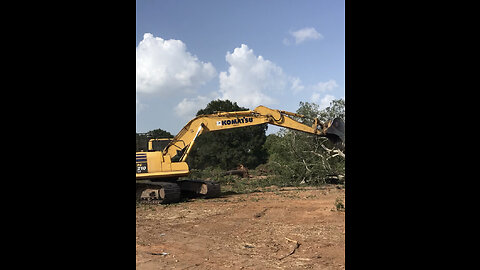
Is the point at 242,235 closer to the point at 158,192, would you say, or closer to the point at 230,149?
the point at 158,192

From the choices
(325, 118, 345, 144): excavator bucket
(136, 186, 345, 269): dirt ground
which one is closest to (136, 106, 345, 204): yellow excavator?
(325, 118, 345, 144): excavator bucket

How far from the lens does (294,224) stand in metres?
7.78

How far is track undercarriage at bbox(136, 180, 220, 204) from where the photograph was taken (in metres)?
11.2

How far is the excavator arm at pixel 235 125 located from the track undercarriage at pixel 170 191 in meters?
1.14

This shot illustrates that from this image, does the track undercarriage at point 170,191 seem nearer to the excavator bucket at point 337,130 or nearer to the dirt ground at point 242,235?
the dirt ground at point 242,235

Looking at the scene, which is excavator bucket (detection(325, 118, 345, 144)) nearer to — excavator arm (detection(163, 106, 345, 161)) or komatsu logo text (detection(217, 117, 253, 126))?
excavator arm (detection(163, 106, 345, 161))

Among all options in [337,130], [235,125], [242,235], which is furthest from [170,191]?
[337,130]

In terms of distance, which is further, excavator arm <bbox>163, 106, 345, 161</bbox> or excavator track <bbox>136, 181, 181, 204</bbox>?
excavator arm <bbox>163, 106, 345, 161</bbox>

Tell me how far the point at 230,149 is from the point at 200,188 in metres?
21.9

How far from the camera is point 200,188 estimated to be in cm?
1270

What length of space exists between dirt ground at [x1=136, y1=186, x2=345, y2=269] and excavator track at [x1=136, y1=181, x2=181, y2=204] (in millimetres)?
353

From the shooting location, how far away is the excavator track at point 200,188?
12461 mm
